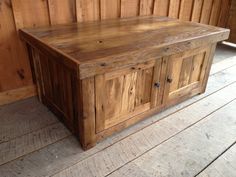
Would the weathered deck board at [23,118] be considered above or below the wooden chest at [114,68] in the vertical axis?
below

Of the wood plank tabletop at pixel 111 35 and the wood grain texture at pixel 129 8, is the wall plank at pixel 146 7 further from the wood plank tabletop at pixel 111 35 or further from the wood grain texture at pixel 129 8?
the wood plank tabletop at pixel 111 35

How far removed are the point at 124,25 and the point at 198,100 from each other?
86cm

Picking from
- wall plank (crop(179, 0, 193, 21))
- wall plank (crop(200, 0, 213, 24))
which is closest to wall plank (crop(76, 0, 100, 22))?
wall plank (crop(179, 0, 193, 21))

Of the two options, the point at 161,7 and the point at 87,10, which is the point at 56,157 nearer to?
the point at 87,10

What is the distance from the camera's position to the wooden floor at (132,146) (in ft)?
3.83

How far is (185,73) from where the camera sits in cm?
164

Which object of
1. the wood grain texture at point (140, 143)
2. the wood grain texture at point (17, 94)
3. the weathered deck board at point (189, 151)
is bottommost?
the weathered deck board at point (189, 151)

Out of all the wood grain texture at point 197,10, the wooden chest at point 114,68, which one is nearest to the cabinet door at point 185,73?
the wooden chest at point 114,68

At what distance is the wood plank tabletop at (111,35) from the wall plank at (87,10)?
99mm

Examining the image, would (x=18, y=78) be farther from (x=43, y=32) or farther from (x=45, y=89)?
(x=43, y=32)

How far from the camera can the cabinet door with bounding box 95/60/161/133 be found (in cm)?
119

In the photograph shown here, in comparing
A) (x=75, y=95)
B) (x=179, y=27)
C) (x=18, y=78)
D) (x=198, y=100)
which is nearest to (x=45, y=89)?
(x=18, y=78)

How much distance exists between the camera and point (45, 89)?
1609 millimetres

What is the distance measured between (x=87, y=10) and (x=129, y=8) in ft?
1.49
